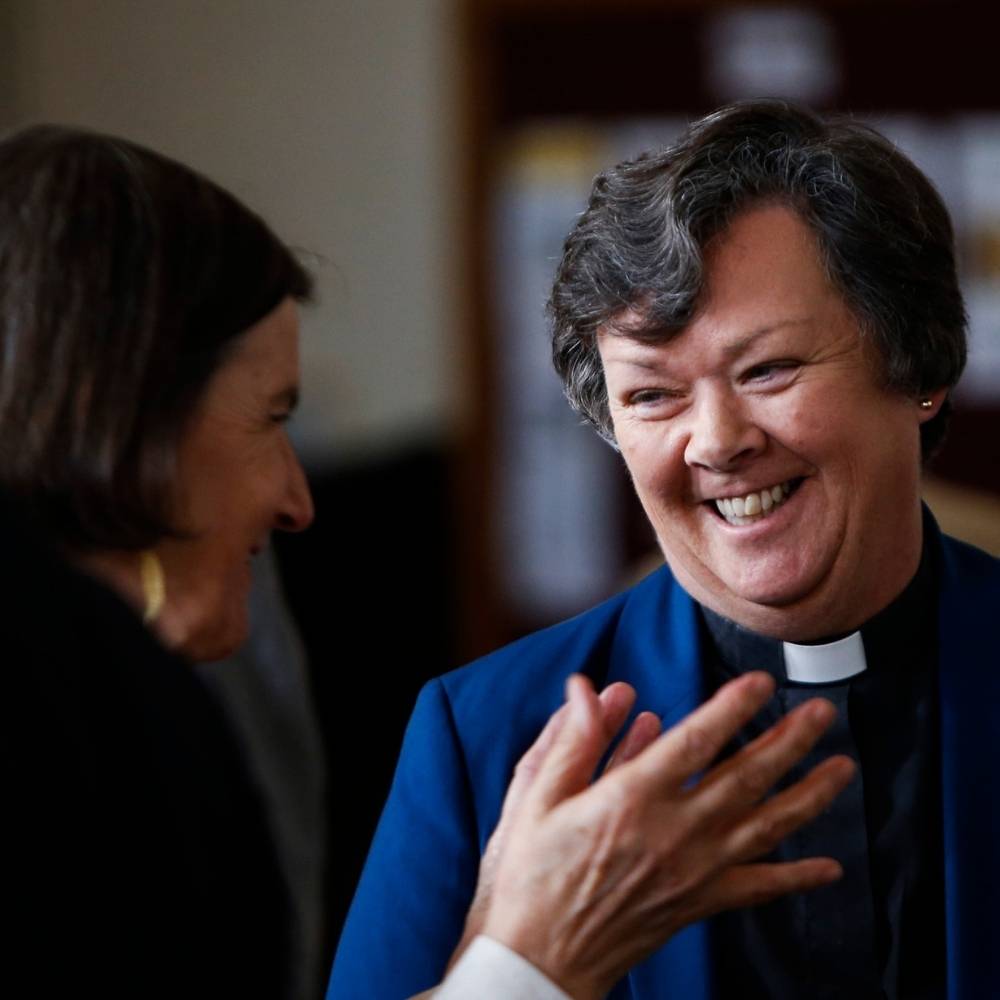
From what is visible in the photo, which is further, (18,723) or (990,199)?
(990,199)

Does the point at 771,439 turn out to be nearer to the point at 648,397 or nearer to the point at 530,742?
the point at 648,397

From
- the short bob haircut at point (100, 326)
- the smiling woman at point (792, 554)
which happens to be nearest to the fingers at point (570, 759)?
the smiling woman at point (792, 554)

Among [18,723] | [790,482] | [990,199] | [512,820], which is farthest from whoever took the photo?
[990,199]

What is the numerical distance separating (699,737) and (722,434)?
35 cm

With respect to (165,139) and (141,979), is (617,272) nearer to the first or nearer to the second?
(141,979)

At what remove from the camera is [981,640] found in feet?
5.34

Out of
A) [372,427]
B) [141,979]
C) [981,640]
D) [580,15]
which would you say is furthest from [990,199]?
[141,979]

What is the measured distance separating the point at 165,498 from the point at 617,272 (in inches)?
21.3

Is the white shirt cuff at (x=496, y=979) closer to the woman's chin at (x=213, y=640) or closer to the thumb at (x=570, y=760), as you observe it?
the thumb at (x=570, y=760)

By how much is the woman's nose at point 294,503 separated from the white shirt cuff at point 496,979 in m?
0.39

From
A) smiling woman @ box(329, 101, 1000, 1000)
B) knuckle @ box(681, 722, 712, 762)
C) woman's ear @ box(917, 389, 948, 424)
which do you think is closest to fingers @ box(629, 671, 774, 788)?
knuckle @ box(681, 722, 712, 762)

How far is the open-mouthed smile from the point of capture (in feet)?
5.16

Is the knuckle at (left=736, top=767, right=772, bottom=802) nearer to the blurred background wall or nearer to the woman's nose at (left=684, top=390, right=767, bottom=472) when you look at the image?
the woman's nose at (left=684, top=390, right=767, bottom=472)

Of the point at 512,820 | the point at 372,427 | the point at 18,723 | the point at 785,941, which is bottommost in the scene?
the point at 372,427
